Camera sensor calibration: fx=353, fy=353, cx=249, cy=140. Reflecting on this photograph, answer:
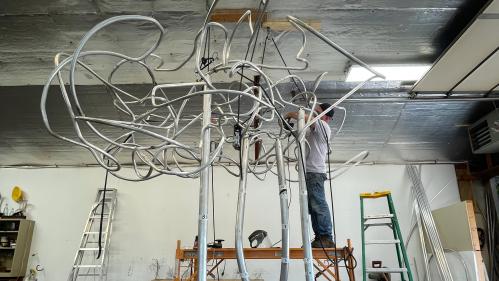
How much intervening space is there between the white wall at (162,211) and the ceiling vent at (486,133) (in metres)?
0.98

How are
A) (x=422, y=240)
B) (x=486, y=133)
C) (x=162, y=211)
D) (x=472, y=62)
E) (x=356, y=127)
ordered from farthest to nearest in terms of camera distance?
(x=162, y=211)
(x=422, y=240)
(x=356, y=127)
(x=486, y=133)
(x=472, y=62)

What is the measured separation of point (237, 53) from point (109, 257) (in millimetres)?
3484

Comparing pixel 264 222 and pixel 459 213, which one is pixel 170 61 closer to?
pixel 264 222

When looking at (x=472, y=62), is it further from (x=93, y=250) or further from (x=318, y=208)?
(x=93, y=250)

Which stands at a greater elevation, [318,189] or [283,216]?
[318,189]

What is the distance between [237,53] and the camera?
2799 millimetres

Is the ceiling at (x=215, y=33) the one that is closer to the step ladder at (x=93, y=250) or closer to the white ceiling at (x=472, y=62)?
the white ceiling at (x=472, y=62)

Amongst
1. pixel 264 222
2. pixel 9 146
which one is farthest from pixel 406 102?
pixel 9 146

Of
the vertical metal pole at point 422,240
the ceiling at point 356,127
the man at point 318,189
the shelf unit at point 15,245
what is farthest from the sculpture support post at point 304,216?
the shelf unit at point 15,245

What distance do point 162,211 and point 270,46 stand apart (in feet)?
10.3

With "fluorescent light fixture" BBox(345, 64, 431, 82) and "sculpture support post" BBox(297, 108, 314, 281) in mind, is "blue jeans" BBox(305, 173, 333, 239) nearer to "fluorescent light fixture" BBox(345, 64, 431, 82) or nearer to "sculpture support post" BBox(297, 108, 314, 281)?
"fluorescent light fixture" BBox(345, 64, 431, 82)

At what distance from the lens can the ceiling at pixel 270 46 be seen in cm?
236

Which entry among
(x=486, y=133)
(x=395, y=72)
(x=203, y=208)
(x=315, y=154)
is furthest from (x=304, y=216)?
(x=486, y=133)

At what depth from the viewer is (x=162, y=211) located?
16.3 feet
